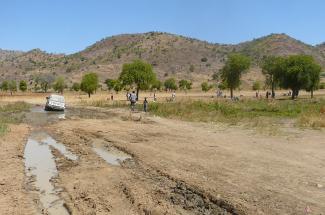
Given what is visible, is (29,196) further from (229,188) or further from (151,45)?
(151,45)

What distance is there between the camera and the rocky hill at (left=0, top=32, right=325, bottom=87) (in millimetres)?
146250

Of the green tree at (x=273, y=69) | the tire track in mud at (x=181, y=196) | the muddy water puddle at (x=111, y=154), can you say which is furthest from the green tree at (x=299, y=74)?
the tire track in mud at (x=181, y=196)

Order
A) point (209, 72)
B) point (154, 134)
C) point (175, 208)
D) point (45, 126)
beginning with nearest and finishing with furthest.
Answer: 1. point (175, 208)
2. point (154, 134)
3. point (45, 126)
4. point (209, 72)

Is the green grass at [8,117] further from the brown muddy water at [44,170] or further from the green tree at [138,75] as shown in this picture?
the green tree at [138,75]

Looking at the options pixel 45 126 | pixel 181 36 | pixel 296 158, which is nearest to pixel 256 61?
pixel 181 36

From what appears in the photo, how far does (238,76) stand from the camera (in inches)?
3108

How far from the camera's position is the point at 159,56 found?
15512 centimetres

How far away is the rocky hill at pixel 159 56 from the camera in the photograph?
5758 inches

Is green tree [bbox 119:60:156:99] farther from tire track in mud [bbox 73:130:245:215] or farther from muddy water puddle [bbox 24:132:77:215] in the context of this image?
tire track in mud [bbox 73:130:245:215]

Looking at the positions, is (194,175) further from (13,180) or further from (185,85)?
(185,85)

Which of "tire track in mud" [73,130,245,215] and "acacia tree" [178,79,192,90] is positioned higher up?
"tire track in mud" [73,130,245,215]

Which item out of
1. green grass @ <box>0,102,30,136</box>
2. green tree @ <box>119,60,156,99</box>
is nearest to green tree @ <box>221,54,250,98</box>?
green tree @ <box>119,60,156,99</box>

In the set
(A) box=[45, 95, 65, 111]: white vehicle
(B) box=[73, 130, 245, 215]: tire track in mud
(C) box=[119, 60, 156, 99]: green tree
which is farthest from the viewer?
(C) box=[119, 60, 156, 99]: green tree

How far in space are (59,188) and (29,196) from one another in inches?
41.2
